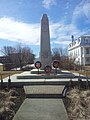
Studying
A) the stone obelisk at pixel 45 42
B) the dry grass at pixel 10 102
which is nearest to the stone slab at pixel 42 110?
the dry grass at pixel 10 102

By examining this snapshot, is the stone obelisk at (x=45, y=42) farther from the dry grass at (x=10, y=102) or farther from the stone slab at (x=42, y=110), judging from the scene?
the stone slab at (x=42, y=110)

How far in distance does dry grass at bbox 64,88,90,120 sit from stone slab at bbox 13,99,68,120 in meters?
0.27

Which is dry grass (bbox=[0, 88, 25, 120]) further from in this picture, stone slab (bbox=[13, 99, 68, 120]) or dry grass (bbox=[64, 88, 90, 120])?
dry grass (bbox=[64, 88, 90, 120])

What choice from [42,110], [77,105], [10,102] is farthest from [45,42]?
[42,110]

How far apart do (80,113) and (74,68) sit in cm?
2579

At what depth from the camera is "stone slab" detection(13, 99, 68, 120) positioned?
711 cm

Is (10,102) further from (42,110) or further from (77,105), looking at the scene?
(77,105)

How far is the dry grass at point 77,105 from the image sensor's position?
24.2 feet

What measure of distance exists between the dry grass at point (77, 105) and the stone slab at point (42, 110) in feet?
0.89

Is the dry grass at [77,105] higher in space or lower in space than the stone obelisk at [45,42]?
lower

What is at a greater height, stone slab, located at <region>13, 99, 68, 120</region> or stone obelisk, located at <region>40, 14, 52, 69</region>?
stone obelisk, located at <region>40, 14, 52, 69</region>

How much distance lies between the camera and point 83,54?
225 ft

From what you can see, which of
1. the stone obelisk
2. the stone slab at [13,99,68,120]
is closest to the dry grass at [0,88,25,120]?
the stone slab at [13,99,68,120]

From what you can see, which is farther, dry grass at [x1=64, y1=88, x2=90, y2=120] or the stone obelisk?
the stone obelisk
